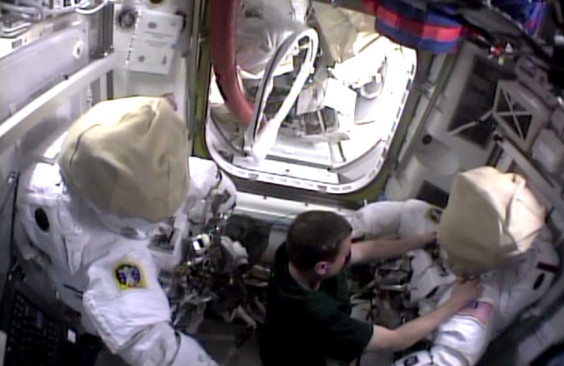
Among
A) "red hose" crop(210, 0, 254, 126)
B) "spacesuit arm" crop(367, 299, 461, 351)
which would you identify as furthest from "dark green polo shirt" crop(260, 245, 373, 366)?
"red hose" crop(210, 0, 254, 126)

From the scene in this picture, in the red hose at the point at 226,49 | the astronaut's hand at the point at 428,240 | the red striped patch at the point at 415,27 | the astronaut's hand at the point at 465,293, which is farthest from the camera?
the red hose at the point at 226,49

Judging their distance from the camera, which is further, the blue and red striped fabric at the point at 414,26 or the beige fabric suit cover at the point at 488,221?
the beige fabric suit cover at the point at 488,221

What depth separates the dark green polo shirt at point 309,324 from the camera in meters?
2.33

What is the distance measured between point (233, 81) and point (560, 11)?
252cm

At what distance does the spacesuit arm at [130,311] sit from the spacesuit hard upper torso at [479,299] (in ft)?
3.02

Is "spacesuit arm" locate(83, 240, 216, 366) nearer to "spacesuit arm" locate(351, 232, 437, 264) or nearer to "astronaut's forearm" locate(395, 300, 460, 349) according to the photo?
"astronaut's forearm" locate(395, 300, 460, 349)

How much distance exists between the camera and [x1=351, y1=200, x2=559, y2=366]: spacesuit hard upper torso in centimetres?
242

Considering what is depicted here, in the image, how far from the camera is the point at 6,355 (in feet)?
7.11

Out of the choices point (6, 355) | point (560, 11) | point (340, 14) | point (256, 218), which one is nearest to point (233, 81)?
point (256, 218)

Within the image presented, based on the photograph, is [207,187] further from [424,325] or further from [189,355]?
[424,325]

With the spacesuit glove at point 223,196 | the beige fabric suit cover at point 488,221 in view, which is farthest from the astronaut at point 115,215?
the beige fabric suit cover at point 488,221

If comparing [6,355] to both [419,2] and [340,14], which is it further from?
[340,14]

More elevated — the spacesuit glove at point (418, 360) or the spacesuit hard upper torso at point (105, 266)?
the spacesuit hard upper torso at point (105, 266)

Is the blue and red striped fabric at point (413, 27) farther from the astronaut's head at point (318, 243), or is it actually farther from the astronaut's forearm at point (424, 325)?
the astronaut's forearm at point (424, 325)
